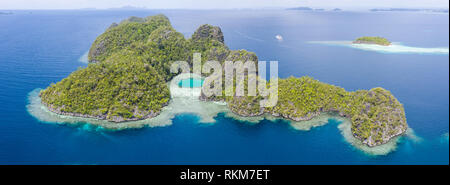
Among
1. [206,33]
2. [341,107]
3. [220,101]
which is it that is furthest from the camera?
[206,33]

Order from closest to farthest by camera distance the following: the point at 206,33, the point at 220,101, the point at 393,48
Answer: the point at 220,101, the point at 206,33, the point at 393,48

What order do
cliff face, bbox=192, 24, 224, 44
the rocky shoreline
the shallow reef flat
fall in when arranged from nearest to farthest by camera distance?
the rocky shoreline
cliff face, bbox=192, 24, 224, 44
the shallow reef flat

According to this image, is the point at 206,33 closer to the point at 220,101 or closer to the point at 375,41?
the point at 220,101

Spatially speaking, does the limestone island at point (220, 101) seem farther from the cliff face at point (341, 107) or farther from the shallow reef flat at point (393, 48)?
the shallow reef flat at point (393, 48)

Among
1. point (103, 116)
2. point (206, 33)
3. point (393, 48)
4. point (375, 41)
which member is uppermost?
point (206, 33)

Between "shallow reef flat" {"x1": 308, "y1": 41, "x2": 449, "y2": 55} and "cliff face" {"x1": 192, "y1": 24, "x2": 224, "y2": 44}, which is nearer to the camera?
"cliff face" {"x1": 192, "y1": 24, "x2": 224, "y2": 44}

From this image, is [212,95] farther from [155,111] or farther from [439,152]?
[439,152]

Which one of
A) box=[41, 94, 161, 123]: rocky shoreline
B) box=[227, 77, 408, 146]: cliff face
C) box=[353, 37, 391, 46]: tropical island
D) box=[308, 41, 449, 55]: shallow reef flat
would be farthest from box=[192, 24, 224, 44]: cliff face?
box=[353, 37, 391, 46]: tropical island

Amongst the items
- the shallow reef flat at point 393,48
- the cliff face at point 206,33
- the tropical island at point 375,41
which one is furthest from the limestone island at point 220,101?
the tropical island at point 375,41

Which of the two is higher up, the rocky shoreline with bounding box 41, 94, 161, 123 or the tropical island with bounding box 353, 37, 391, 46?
the tropical island with bounding box 353, 37, 391, 46

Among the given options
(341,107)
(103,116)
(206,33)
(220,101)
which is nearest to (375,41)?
(206,33)

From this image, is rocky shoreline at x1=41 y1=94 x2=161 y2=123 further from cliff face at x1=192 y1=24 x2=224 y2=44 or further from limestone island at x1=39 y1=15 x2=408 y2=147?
cliff face at x1=192 y1=24 x2=224 y2=44
